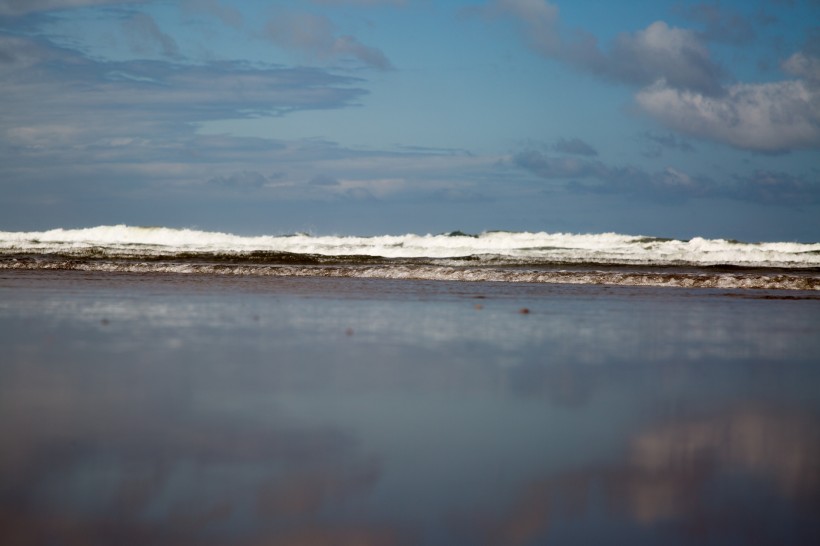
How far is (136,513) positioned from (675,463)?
6.23 ft

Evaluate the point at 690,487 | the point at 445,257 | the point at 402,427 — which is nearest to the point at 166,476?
the point at 402,427

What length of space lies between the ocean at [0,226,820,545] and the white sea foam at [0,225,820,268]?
17.8 meters

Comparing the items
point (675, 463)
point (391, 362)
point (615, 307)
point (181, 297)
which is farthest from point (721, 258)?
point (675, 463)

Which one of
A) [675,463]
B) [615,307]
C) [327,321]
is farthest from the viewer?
[615,307]

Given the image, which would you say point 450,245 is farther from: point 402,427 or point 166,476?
point 166,476

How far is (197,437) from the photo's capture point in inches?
138

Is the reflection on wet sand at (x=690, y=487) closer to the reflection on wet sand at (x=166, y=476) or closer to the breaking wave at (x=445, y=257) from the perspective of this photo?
the reflection on wet sand at (x=166, y=476)

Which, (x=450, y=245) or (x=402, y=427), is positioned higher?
(x=450, y=245)

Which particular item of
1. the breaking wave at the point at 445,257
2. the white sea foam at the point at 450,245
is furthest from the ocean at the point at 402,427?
the white sea foam at the point at 450,245

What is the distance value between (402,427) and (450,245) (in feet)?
99.2

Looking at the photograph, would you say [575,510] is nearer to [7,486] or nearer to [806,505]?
[806,505]

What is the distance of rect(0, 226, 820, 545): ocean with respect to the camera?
2.65m

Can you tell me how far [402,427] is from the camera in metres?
3.76

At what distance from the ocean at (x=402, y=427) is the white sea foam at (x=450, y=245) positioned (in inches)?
701
